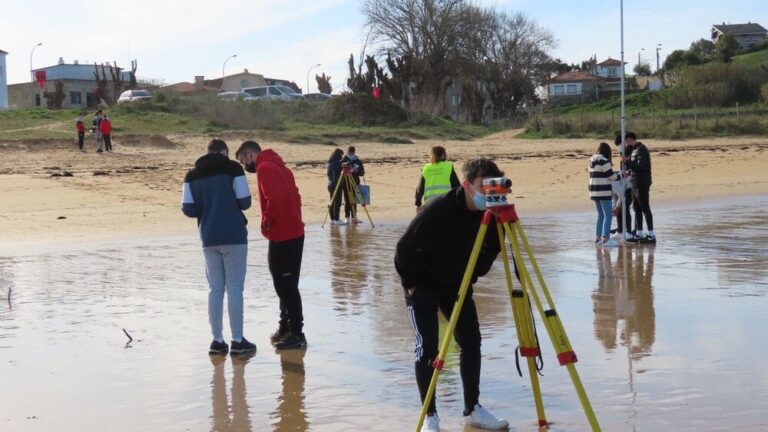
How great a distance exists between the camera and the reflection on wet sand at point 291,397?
6.23 meters

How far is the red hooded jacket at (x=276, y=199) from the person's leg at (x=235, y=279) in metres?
0.33

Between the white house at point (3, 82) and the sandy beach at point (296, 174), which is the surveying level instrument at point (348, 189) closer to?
the sandy beach at point (296, 174)

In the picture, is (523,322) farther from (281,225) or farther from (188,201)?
(188,201)

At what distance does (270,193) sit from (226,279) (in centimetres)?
74

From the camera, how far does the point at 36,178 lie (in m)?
23.7

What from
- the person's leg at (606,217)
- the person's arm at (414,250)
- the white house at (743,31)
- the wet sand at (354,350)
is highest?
the white house at (743,31)

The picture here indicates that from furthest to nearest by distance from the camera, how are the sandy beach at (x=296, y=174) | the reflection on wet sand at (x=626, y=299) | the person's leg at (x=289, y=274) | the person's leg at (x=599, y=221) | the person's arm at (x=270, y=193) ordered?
the sandy beach at (x=296, y=174), the person's leg at (x=599, y=221), the reflection on wet sand at (x=626, y=299), the person's leg at (x=289, y=274), the person's arm at (x=270, y=193)

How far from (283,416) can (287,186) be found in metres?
2.31

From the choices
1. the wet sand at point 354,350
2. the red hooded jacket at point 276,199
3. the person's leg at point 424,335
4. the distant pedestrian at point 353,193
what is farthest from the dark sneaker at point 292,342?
the distant pedestrian at point 353,193

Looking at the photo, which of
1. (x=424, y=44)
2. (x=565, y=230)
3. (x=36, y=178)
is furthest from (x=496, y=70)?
(x=565, y=230)

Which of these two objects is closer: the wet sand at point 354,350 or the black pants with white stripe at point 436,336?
the black pants with white stripe at point 436,336

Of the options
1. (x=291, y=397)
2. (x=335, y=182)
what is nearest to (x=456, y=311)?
(x=291, y=397)

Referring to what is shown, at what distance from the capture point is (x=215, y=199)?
7.82 meters

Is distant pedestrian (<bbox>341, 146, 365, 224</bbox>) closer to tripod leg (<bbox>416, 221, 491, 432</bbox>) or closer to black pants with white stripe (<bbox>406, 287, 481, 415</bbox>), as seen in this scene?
black pants with white stripe (<bbox>406, 287, 481, 415</bbox>)
